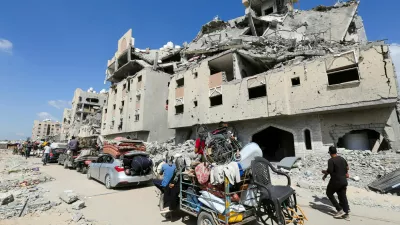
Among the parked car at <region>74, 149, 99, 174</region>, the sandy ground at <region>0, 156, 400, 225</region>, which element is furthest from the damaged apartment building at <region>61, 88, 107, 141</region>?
the sandy ground at <region>0, 156, 400, 225</region>

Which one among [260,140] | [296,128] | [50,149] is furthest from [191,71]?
[50,149]

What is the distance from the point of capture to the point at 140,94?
96.6 ft

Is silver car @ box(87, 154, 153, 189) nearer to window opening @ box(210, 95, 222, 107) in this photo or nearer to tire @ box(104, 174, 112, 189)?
tire @ box(104, 174, 112, 189)

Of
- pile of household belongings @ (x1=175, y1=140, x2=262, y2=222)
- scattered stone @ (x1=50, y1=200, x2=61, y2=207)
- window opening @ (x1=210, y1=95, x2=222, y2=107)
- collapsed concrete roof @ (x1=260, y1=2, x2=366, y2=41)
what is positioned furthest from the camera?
collapsed concrete roof @ (x1=260, y1=2, x2=366, y2=41)

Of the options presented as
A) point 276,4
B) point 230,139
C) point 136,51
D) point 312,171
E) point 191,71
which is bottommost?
point 312,171

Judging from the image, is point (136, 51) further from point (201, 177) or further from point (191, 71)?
point (201, 177)

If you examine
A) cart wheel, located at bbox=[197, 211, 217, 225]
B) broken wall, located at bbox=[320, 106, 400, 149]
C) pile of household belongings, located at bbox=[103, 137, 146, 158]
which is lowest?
cart wheel, located at bbox=[197, 211, 217, 225]

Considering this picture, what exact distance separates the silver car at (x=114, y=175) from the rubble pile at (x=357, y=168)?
7.79 meters

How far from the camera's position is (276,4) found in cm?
3581

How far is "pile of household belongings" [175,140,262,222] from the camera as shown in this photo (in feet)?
13.7

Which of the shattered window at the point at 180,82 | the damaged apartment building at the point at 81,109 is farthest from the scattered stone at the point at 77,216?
the damaged apartment building at the point at 81,109

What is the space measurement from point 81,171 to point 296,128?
16.9 m

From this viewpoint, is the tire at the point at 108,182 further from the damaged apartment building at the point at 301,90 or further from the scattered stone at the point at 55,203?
the damaged apartment building at the point at 301,90

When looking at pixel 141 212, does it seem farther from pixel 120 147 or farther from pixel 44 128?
pixel 44 128
